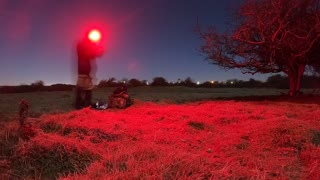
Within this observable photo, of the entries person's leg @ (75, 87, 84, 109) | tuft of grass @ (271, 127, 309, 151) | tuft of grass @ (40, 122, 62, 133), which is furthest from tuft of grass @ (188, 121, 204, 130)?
person's leg @ (75, 87, 84, 109)

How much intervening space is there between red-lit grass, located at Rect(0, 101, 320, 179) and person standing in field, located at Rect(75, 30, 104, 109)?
1861mm

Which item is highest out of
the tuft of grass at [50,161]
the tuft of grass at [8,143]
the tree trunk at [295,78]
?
the tree trunk at [295,78]

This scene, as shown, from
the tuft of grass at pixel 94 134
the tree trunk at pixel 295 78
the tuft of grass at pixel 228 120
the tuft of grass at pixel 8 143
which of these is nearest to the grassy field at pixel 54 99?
the tuft of grass at pixel 94 134

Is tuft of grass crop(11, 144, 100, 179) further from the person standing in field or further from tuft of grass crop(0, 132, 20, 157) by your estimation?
the person standing in field

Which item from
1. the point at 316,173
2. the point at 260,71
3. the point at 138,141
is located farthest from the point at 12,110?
the point at 260,71

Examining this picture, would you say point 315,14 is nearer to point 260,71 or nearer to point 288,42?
point 288,42

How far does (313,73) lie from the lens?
57.9 feet

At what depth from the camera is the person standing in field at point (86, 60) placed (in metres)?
9.55

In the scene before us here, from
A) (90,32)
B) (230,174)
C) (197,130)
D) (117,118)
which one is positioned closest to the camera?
(230,174)

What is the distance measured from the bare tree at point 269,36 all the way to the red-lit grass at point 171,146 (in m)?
5.73

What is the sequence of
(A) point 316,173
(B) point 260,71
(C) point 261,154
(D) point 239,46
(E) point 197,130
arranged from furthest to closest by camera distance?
(B) point 260,71, (D) point 239,46, (E) point 197,130, (C) point 261,154, (A) point 316,173

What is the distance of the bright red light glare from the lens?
30.6 ft

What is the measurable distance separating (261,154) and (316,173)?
1.07m

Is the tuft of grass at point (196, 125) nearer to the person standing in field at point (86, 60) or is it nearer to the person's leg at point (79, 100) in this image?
the person standing in field at point (86, 60)
